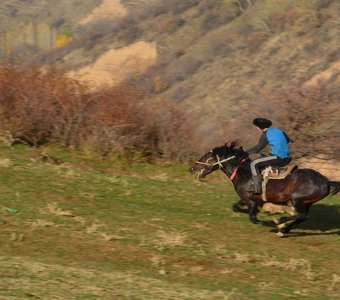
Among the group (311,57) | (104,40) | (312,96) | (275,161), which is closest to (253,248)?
(275,161)

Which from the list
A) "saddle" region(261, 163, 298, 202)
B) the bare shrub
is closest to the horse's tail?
"saddle" region(261, 163, 298, 202)

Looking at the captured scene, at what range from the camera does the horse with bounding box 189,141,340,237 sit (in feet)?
40.4

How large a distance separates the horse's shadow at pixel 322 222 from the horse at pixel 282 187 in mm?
452

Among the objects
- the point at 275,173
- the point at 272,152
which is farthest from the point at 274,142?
the point at 275,173

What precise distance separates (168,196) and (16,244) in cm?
557

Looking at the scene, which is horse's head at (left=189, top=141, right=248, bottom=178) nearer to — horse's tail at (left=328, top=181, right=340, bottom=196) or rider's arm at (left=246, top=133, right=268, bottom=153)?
rider's arm at (left=246, top=133, right=268, bottom=153)

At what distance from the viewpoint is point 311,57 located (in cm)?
5572

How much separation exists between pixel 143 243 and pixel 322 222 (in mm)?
4677

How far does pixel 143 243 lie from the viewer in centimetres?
1128

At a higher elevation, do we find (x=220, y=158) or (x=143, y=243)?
(x=220, y=158)

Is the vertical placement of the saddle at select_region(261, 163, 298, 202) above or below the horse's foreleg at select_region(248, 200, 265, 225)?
above

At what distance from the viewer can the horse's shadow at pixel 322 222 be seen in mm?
13075

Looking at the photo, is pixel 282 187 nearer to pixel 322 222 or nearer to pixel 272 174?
pixel 272 174

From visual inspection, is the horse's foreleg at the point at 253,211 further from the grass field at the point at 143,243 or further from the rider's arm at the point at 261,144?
the rider's arm at the point at 261,144
